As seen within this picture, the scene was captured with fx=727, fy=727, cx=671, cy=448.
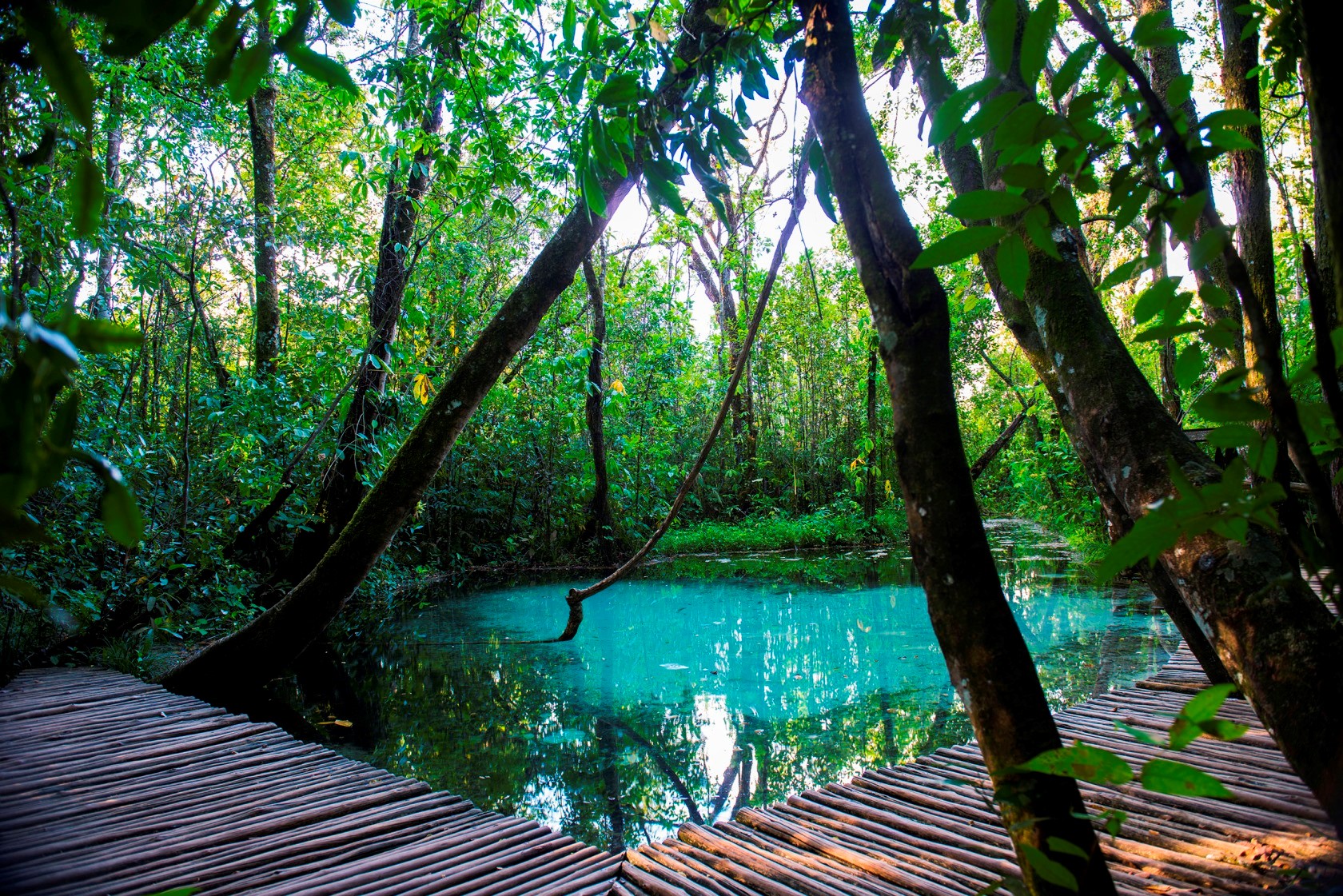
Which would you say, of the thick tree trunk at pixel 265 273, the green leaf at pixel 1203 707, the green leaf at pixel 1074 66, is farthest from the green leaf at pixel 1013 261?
the thick tree trunk at pixel 265 273

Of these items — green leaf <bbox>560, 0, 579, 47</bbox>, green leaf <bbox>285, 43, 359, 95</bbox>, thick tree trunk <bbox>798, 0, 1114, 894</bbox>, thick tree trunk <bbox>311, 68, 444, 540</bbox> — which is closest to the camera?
green leaf <bbox>285, 43, 359, 95</bbox>

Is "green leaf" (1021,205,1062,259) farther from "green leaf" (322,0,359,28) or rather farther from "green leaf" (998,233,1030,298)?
"green leaf" (322,0,359,28)

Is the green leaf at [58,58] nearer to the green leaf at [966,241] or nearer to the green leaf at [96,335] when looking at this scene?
the green leaf at [96,335]

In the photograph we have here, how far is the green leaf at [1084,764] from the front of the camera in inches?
21.5

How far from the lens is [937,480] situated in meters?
0.83

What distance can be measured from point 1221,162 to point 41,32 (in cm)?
644

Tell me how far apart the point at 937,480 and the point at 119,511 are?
2.44 ft

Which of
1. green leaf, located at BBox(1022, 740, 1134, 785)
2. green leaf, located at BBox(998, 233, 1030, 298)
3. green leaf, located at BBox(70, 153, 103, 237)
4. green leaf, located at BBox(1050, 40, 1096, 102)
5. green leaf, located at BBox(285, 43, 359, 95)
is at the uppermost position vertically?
green leaf, located at BBox(1050, 40, 1096, 102)

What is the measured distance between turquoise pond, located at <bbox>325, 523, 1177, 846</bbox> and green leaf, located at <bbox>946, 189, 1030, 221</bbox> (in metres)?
→ 2.22

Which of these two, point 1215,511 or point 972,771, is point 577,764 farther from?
point 1215,511

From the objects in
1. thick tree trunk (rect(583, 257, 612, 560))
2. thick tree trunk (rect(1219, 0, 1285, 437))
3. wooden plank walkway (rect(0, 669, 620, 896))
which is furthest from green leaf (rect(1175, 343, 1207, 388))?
thick tree trunk (rect(583, 257, 612, 560))

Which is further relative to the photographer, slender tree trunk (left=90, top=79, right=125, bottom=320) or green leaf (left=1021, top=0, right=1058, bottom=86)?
slender tree trunk (left=90, top=79, right=125, bottom=320)

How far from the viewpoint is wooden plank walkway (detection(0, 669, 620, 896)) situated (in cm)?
151

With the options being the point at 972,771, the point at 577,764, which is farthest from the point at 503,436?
the point at 972,771
